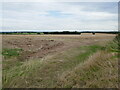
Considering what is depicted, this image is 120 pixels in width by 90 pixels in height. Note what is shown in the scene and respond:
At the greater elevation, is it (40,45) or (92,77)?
(92,77)

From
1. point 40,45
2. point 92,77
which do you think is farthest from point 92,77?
point 40,45

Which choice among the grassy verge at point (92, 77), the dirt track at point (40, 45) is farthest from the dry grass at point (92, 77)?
the dirt track at point (40, 45)

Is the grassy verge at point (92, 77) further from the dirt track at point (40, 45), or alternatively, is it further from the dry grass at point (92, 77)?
the dirt track at point (40, 45)

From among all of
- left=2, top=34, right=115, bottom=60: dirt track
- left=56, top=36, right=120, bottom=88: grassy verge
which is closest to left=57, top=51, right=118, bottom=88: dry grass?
left=56, top=36, right=120, bottom=88: grassy verge

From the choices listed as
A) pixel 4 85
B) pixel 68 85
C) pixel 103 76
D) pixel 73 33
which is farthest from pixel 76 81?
pixel 73 33

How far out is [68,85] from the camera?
802cm

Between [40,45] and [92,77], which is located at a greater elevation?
[92,77]

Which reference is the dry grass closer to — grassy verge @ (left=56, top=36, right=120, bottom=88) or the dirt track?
Answer: grassy verge @ (left=56, top=36, right=120, bottom=88)

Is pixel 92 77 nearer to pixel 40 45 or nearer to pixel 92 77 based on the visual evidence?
pixel 92 77

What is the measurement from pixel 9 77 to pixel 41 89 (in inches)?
67.1

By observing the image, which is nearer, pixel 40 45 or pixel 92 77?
pixel 92 77

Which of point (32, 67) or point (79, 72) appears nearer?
point (79, 72)

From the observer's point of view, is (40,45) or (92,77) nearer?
(92,77)

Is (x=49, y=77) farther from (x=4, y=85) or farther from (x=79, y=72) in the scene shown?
(x=4, y=85)
